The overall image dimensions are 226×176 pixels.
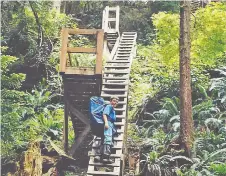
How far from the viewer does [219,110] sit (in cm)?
1277

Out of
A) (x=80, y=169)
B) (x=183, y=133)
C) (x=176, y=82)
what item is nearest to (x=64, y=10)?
(x=176, y=82)

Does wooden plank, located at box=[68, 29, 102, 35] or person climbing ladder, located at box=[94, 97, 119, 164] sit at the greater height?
wooden plank, located at box=[68, 29, 102, 35]

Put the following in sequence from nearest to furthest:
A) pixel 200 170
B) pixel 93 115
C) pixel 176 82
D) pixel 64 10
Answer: pixel 93 115 < pixel 200 170 < pixel 176 82 < pixel 64 10

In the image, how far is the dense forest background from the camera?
10422 millimetres

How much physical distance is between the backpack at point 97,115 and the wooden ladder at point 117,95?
587 mm

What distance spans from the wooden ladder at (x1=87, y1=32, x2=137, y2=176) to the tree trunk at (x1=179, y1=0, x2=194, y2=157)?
1431 millimetres

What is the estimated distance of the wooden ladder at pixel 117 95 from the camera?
30.8 ft

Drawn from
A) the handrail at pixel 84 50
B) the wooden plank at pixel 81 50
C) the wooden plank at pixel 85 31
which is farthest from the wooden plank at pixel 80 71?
the wooden plank at pixel 85 31

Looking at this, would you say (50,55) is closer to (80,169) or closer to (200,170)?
(80,169)

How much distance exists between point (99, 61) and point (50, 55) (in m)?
5.84

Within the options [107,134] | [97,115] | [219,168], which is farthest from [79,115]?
[219,168]

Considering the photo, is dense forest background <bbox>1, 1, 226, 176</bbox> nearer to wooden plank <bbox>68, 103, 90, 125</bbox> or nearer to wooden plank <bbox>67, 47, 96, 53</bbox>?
wooden plank <bbox>68, 103, 90, 125</bbox>

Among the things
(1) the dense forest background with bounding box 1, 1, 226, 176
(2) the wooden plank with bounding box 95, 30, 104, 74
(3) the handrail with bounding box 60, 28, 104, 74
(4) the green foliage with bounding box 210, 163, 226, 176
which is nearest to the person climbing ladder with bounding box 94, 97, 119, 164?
(2) the wooden plank with bounding box 95, 30, 104, 74

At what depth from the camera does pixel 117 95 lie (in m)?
10.8
